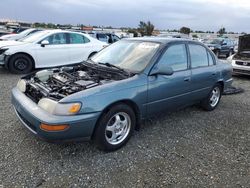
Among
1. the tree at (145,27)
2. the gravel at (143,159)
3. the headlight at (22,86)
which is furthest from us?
the tree at (145,27)

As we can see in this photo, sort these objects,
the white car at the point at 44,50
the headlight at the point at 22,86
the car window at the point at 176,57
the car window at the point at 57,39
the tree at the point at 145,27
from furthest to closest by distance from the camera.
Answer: the tree at the point at 145,27, the car window at the point at 57,39, the white car at the point at 44,50, the car window at the point at 176,57, the headlight at the point at 22,86

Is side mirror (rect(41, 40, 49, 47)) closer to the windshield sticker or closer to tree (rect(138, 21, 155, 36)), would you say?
the windshield sticker

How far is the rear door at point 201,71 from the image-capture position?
190 inches

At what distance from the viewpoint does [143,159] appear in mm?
3525

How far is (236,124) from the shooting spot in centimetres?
495

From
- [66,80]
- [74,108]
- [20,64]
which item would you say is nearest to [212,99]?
[66,80]

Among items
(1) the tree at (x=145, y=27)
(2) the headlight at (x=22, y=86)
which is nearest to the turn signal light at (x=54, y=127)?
(2) the headlight at (x=22, y=86)

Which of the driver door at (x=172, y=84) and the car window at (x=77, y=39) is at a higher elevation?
the car window at (x=77, y=39)

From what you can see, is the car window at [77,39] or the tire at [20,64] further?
the car window at [77,39]

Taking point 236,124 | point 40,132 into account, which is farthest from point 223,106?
point 40,132

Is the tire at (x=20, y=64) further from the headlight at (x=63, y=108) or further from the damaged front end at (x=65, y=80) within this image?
the headlight at (x=63, y=108)

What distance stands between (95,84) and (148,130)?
1.40 meters

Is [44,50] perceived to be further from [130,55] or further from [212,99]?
[212,99]

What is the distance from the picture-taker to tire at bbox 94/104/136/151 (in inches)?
134
